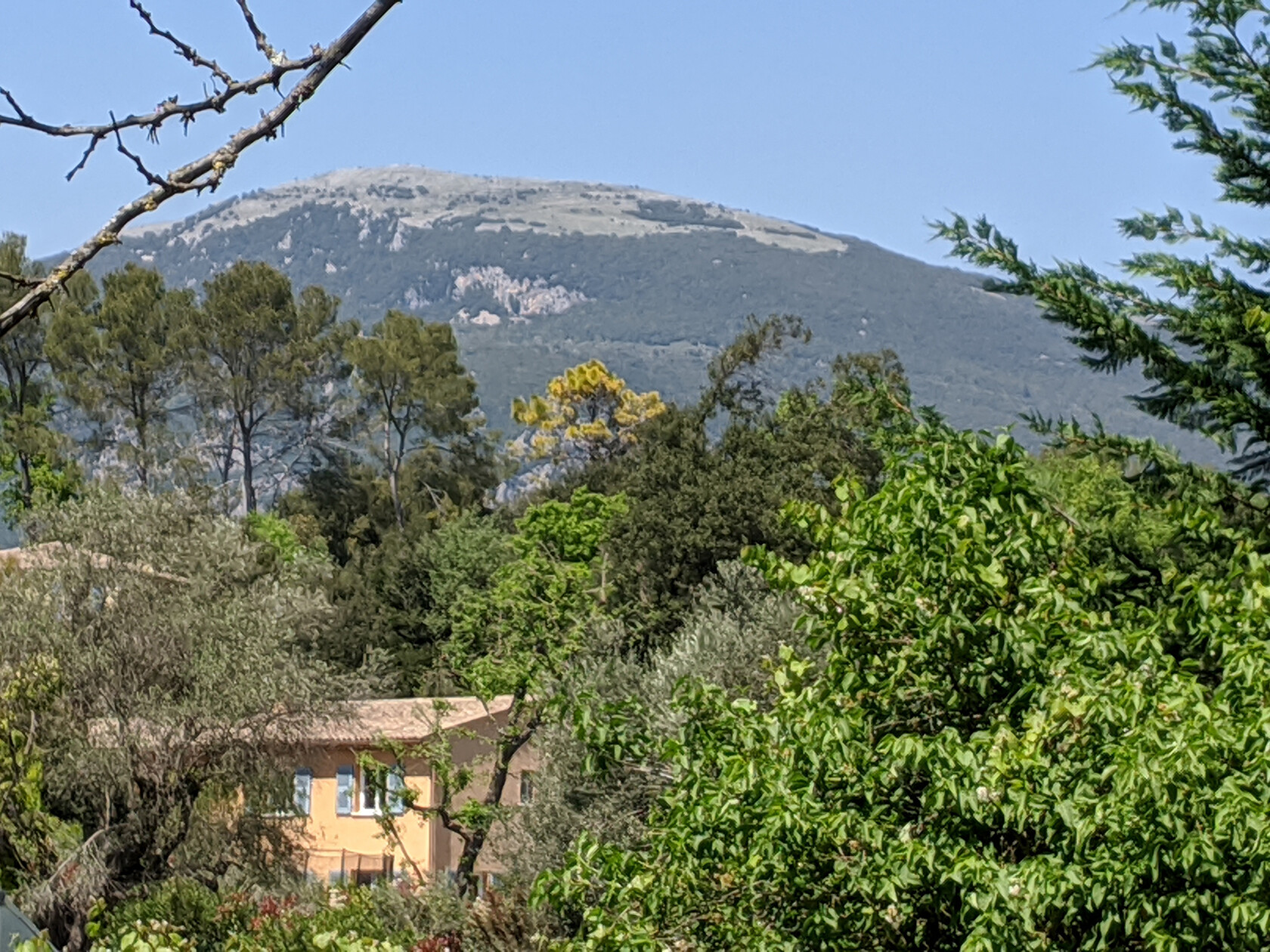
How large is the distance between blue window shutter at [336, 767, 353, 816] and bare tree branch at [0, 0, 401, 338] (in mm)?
36818

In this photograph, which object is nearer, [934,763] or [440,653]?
[934,763]

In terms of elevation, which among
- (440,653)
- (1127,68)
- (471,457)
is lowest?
(440,653)

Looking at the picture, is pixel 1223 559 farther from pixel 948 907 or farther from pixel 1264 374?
pixel 948 907

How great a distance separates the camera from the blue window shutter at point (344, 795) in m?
37.8

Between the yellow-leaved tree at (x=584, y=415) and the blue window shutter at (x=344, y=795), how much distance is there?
39544 millimetres

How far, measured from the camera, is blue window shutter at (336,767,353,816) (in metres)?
37.8

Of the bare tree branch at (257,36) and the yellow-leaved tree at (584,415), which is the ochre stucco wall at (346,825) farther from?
the yellow-leaved tree at (584,415)

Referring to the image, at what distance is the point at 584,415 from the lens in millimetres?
79812

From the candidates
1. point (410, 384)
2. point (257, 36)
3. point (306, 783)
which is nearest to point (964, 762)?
point (257, 36)

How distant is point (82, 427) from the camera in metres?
69.8

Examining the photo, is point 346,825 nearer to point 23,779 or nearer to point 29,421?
point 23,779

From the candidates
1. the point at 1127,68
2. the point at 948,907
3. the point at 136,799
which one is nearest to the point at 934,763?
the point at 948,907

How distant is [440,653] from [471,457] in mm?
24316

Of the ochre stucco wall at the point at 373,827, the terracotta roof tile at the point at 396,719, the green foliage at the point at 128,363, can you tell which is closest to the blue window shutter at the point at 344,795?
the ochre stucco wall at the point at 373,827
